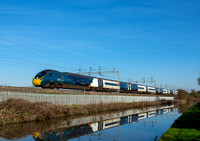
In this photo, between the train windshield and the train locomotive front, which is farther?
the train windshield

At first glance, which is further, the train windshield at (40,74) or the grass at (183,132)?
the train windshield at (40,74)

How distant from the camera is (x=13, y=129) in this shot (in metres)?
16.5

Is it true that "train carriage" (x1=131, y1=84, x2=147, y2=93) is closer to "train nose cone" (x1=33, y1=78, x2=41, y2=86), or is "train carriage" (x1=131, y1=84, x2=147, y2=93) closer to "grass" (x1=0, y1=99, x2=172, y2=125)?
"grass" (x1=0, y1=99, x2=172, y2=125)

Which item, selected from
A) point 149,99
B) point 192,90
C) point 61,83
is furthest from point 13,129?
point 192,90

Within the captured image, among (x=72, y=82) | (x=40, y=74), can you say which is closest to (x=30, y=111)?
(x=40, y=74)

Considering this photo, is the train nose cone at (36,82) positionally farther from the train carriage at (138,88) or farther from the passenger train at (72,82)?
the train carriage at (138,88)

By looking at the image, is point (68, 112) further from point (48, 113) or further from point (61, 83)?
point (61, 83)

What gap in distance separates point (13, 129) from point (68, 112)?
32.4ft

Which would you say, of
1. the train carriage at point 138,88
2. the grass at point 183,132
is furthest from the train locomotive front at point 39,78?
the train carriage at point 138,88

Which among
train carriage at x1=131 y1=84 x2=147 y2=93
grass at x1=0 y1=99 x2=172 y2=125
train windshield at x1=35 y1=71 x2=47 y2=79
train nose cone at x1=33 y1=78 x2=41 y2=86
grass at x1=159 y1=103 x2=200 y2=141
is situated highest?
train windshield at x1=35 y1=71 x2=47 y2=79

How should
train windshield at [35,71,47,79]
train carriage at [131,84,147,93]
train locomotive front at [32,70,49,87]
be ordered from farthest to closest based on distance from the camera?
train carriage at [131,84,147,93] → train windshield at [35,71,47,79] → train locomotive front at [32,70,49,87]

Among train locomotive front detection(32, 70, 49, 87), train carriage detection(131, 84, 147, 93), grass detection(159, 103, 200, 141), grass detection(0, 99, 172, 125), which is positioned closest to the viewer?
grass detection(159, 103, 200, 141)

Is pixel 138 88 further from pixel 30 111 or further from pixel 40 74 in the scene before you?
pixel 30 111

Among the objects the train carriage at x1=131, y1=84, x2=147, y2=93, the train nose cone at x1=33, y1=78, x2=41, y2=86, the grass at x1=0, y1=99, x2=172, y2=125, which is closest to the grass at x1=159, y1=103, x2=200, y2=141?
the grass at x1=0, y1=99, x2=172, y2=125
